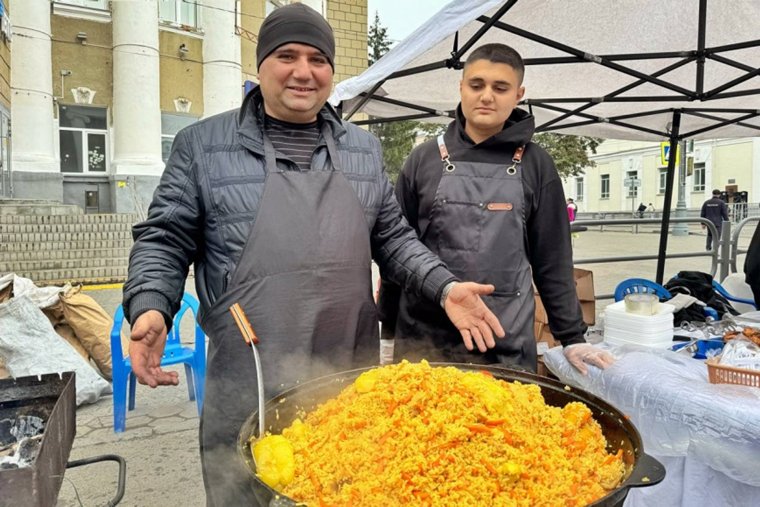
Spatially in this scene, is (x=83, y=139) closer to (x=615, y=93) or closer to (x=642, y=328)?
(x=615, y=93)

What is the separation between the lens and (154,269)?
1450mm

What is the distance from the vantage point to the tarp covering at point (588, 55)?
3354mm

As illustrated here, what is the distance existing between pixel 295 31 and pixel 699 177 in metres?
35.8

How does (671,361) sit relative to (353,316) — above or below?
below

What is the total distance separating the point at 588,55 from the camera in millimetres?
3570

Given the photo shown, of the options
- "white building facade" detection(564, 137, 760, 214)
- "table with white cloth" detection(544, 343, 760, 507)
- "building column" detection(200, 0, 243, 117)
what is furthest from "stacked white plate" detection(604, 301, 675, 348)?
"white building facade" detection(564, 137, 760, 214)

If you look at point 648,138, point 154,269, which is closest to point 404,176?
point 154,269

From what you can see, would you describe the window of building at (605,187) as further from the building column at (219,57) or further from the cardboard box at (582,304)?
the cardboard box at (582,304)

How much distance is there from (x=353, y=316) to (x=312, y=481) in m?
0.66

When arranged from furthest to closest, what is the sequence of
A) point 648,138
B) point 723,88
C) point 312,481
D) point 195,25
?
point 195,25
point 648,138
point 723,88
point 312,481

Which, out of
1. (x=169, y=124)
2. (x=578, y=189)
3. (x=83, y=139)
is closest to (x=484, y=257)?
(x=169, y=124)

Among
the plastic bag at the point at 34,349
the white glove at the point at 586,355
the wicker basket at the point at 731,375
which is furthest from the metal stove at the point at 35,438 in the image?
the wicker basket at the point at 731,375

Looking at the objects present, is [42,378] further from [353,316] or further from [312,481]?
[312,481]

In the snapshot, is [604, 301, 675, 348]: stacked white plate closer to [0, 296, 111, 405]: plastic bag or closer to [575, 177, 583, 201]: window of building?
[0, 296, 111, 405]: plastic bag
